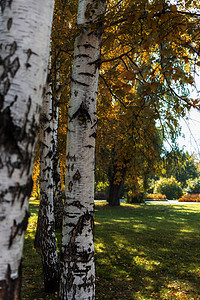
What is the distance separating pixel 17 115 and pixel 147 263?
5.86 m

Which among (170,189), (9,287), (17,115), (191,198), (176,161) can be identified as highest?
(176,161)

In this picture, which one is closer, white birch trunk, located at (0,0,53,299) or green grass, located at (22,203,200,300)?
white birch trunk, located at (0,0,53,299)

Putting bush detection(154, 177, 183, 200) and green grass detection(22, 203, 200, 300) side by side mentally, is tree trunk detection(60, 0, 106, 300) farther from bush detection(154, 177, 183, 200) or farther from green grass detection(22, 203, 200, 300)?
bush detection(154, 177, 183, 200)

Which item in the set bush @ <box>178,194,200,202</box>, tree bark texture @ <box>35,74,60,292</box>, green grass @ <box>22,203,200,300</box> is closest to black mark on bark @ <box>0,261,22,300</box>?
tree bark texture @ <box>35,74,60,292</box>

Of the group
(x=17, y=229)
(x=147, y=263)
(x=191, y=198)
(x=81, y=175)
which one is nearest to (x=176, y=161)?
(x=147, y=263)

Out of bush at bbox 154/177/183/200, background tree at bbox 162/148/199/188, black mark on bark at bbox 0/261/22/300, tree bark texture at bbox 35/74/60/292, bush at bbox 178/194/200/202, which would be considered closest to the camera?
black mark on bark at bbox 0/261/22/300

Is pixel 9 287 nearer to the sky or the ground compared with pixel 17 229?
nearer to the ground

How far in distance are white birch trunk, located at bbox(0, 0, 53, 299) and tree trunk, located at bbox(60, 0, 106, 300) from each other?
1623 mm

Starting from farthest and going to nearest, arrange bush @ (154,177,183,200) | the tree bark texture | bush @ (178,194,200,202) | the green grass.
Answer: bush @ (154,177,183,200)
bush @ (178,194,200,202)
the green grass
the tree bark texture

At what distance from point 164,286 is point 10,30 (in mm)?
5137

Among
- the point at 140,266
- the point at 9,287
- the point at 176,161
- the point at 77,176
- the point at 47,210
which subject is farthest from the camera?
the point at 176,161

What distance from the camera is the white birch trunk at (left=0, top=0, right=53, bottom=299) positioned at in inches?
45.8

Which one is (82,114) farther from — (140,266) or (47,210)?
(140,266)

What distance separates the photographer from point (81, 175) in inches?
114
